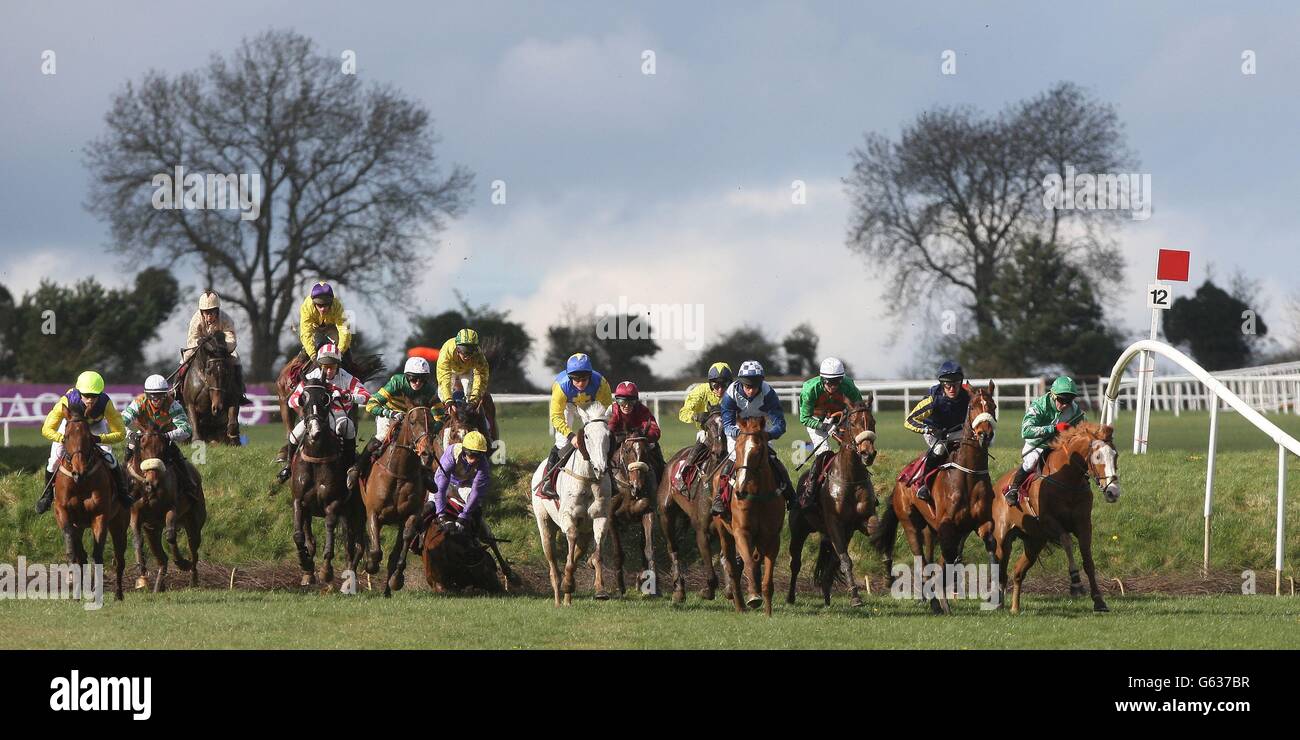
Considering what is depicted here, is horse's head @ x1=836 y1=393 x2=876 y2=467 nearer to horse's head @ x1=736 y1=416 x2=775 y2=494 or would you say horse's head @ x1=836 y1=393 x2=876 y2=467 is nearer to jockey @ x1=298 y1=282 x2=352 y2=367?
horse's head @ x1=736 y1=416 x2=775 y2=494

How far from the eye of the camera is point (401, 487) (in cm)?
1573

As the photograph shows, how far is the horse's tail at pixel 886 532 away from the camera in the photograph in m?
16.5

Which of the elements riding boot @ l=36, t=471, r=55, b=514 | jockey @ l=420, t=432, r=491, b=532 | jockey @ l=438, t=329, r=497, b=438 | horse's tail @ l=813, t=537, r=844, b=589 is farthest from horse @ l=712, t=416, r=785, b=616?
A: riding boot @ l=36, t=471, r=55, b=514

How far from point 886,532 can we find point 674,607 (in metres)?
3.12

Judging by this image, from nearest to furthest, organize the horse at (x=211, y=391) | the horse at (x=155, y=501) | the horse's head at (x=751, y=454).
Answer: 1. the horse's head at (x=751, y=454)
2. the horse at (x=155, y=501)
3. the horse at (x=211, y=391)

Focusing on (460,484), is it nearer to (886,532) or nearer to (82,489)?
(82,489)

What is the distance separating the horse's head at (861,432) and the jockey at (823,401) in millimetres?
852

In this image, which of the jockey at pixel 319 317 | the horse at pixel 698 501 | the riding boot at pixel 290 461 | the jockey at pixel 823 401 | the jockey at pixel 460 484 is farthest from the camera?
the jockey at pixel 319 317

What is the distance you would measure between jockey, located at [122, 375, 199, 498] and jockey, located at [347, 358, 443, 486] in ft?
6.84

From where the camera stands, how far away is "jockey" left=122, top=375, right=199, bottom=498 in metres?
16.7

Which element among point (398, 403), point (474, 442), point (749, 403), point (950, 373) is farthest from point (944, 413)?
point (398, 403)

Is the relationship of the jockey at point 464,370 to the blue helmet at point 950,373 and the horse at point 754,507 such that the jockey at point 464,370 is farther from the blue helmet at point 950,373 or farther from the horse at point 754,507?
the blue helmet at point 950,373

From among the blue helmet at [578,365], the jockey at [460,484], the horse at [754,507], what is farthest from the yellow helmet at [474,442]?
the horse at [754,507]

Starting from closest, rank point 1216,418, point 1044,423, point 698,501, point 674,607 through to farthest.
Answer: point 674,607, point 1044,423, point 698,501, point 1216,418
